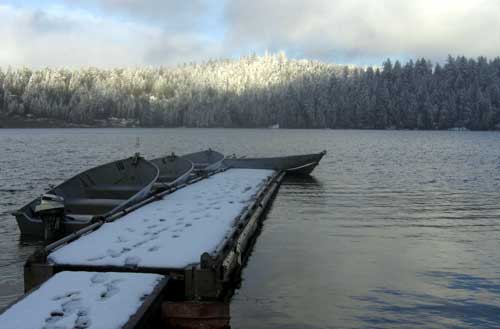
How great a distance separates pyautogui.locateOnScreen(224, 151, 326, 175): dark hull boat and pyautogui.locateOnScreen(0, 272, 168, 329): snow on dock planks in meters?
30.6

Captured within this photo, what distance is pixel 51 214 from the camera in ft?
51.3

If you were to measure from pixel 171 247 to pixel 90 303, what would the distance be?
134 inches

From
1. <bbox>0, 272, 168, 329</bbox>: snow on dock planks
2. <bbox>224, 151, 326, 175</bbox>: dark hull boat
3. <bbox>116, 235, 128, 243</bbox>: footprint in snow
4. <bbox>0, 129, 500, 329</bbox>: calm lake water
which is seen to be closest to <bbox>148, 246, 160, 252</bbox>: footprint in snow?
<bbox>116, 235, 128, 243</bbox>: footprint in snow

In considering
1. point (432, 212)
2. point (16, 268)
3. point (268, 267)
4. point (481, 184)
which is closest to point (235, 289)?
point (268, 267)

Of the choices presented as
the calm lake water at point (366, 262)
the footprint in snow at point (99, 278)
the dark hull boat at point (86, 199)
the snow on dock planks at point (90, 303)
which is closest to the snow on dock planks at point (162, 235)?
the footprint in snow at point (99, 278)

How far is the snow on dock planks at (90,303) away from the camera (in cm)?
754

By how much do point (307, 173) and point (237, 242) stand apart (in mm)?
29875

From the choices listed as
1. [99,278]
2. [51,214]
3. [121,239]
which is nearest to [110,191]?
[51,214]

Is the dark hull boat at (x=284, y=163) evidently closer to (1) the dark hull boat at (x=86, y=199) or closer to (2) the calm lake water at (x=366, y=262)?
(2) the calm lake water at (x=366, y=262)

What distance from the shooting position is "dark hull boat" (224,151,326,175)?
133 feet

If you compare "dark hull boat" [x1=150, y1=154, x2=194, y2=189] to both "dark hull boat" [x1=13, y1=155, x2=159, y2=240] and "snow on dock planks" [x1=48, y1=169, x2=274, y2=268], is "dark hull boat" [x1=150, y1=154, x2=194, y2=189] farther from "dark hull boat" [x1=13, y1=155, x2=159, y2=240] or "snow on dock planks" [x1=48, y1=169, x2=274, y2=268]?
"snow on dock planks" [x1=48, y1=169, x2=274, y2=268]

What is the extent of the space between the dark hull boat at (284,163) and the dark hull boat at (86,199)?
633 inches

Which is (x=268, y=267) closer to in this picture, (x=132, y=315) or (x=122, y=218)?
(x=122, y=218)

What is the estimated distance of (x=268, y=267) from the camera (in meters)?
14.2
